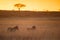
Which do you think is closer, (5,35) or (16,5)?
(5,35)

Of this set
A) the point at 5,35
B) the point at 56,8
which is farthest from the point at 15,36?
the point at 56,8

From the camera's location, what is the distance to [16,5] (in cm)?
109

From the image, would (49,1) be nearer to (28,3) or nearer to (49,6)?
(49,6)

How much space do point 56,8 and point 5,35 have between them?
1.95ft

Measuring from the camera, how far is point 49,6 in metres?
1.16

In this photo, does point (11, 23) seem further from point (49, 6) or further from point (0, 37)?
point (49, 6)

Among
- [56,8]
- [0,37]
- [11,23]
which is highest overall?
[56,8]

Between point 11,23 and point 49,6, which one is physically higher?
point 49,6

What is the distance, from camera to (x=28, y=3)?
3.77 feet

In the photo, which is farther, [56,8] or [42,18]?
[56,8]

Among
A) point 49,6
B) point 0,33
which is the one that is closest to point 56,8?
→ point 49,6

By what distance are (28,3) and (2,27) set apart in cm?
41

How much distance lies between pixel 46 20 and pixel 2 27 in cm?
36

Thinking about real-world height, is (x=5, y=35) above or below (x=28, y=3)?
below
